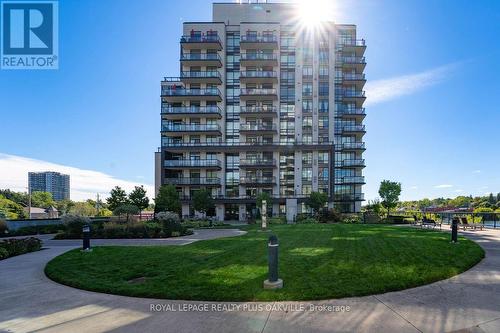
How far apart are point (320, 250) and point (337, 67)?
170 ft

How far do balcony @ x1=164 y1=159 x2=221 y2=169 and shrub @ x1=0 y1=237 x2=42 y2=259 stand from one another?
3673cm

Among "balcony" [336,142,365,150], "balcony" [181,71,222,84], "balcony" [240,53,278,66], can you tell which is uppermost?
"balcony" [240,53,278,66]

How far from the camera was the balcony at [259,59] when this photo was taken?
54062mm

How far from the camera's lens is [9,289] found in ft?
24.4

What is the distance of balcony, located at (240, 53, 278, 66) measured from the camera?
177 ft

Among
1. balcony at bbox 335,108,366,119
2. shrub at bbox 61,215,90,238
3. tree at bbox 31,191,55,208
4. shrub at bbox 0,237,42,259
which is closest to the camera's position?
shrub at bbox 0,237,42,259

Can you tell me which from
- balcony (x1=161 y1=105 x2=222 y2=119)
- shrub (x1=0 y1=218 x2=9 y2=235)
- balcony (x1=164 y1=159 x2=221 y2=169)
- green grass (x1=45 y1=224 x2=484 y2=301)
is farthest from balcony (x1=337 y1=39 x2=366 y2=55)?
shrub (x1=0 y1=218 x2=9 y2=235)

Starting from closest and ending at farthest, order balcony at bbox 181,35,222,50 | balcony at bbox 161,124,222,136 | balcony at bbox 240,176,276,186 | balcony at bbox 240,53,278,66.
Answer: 1. balcony at bbox 240,176,276,186
2. balcony at bbox 161,124,222,136
3. balcony at bbox 240,53,278,66
4. balcony at bbox 181,35,222,50

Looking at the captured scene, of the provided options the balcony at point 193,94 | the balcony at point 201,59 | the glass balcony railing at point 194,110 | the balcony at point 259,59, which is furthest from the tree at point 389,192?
the balcony at point 201,59

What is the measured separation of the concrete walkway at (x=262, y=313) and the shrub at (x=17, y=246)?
7.39m

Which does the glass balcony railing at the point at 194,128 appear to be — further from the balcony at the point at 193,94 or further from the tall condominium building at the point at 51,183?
the tall condominium building at the point at 51,183

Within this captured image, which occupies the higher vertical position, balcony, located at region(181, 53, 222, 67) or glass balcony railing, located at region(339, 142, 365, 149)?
balcony, located at region(181, 53, 222, 67)

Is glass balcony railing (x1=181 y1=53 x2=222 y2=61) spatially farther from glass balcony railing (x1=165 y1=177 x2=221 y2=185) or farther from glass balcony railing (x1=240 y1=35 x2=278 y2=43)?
glass balcony railing (x1=165 y1=177 x2=221 y2=185)

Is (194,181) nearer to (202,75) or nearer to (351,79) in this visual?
(202,75)
